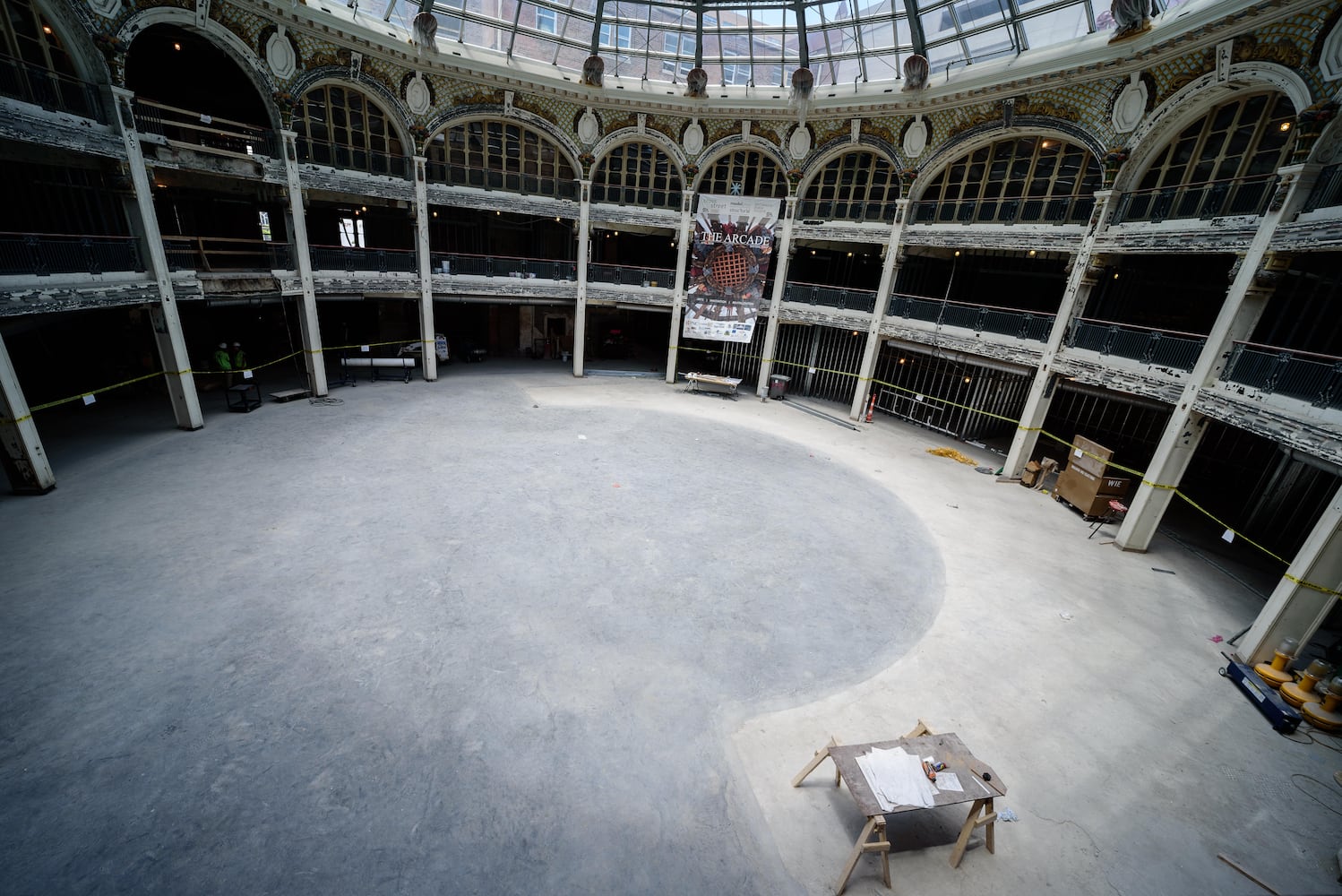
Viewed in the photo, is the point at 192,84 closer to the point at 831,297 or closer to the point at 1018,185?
the point at 831,297

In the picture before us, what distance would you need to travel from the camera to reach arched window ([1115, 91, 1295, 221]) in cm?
1211

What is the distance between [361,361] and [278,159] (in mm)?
7193

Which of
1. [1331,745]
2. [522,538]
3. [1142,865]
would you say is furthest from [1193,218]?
[522,538]

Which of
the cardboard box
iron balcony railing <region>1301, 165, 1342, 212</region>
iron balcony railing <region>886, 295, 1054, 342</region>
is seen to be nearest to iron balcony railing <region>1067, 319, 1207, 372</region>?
iron balcony railing <region>886, 295, 1054, 342</region>

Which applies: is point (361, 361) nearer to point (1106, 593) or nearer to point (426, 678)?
point (426, 678)

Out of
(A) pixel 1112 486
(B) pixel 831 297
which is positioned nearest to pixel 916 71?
(B) pixel 831 297

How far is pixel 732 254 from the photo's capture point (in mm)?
22656

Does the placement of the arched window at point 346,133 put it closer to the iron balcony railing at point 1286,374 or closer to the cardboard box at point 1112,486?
the cardboard box at point 1112,486

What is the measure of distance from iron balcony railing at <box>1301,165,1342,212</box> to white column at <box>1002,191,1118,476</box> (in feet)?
14.4

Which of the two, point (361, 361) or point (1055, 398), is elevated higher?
point (1055, 398)

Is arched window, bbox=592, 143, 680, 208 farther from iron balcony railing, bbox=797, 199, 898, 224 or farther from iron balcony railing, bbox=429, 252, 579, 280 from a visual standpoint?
iron balcony railing, bbox=797, 199, 898, 224

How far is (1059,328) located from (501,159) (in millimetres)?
21138

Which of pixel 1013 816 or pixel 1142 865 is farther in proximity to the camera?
pixel 1013 816

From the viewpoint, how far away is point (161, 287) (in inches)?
545
